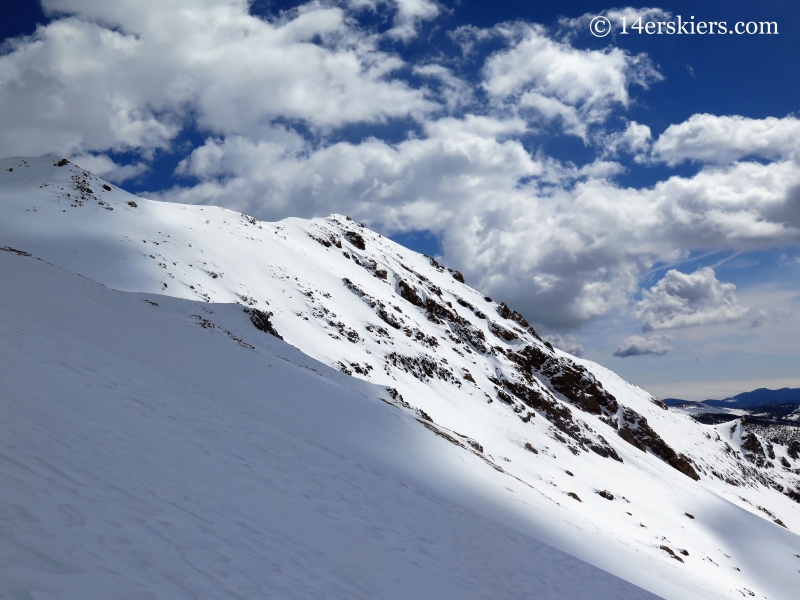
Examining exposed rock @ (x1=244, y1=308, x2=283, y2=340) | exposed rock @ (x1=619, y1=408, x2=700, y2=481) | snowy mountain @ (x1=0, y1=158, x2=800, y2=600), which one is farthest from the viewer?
exposed rock @ (x1=619, y1=408, x2=700, y2=481)

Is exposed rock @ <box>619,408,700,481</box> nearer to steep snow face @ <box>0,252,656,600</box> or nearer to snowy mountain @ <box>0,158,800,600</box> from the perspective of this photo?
snowy mountain @ <box>0,158,800,600</box>

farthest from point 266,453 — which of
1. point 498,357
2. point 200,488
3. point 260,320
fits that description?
point 498,357

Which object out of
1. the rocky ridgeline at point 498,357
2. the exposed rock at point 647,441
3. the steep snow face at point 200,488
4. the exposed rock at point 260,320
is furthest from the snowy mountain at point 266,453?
the exposed rock at point 647,441

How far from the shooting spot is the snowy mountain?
5402mm

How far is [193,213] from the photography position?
5150cm

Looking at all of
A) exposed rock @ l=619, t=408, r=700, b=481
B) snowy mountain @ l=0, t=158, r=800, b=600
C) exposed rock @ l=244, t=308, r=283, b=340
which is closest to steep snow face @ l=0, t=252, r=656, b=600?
snowy mountain @ l=0, t=158, r=800, b=600

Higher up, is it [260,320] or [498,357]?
[498,357]

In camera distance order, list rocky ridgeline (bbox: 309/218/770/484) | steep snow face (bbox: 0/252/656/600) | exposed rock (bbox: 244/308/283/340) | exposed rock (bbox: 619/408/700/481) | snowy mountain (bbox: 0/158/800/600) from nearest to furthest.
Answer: steep snow face (bbox: 0/252/656/600)
snowy mountain (bbox: 0/158/800/600)
exposed rock (bbox: 244/308/283/340)
rocky ridgeline (bbox: 309/218/770/484)
exposed rock (bbox: 619/408/700/481)

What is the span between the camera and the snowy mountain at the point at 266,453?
17.7 feet

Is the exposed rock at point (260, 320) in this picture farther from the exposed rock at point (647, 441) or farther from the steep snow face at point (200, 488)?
the exposed rock at point (647, 441)

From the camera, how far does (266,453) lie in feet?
34.7

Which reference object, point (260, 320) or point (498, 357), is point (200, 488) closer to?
point (260, 320)

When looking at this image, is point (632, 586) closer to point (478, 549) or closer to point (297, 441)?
point (478, 549)

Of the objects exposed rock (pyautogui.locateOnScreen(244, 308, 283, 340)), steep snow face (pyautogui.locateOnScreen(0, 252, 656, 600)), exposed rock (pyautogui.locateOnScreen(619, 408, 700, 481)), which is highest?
exposed rock (pyautogui.locateOnScreen(619, 408, 700, 481))
